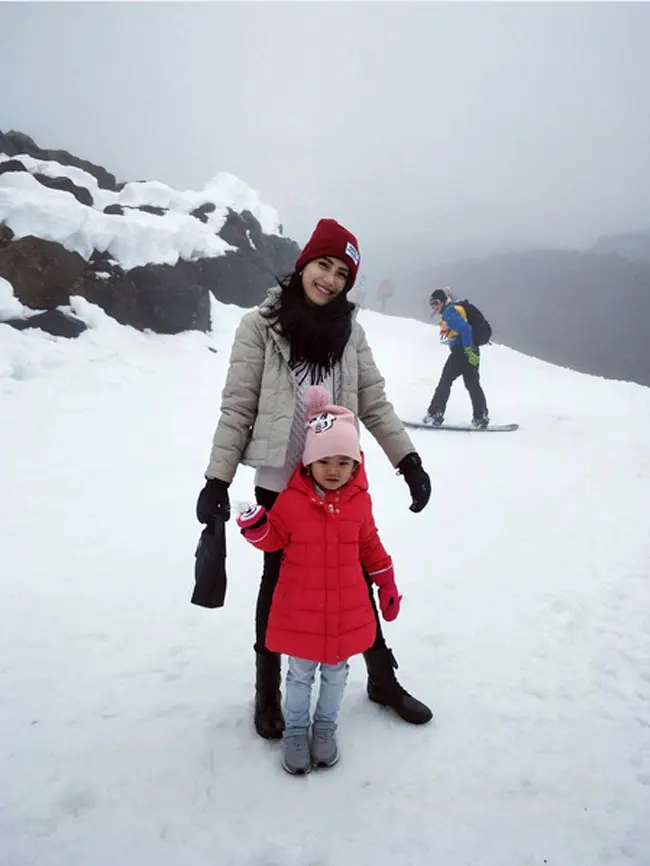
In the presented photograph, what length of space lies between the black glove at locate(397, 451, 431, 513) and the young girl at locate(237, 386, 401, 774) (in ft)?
1.00

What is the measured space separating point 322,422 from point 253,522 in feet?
1.59

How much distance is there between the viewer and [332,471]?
2.14 meters

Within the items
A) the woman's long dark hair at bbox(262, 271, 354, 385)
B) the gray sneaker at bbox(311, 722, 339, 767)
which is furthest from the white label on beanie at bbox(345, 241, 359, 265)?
the gray sneaker at bbox(311, 722, 339, 767)

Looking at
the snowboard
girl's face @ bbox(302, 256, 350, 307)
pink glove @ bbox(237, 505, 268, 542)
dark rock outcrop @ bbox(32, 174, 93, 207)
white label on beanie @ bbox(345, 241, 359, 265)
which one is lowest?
the snowboard

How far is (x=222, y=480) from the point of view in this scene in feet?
7.24

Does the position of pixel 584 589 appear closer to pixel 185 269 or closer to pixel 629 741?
pixel 629 741

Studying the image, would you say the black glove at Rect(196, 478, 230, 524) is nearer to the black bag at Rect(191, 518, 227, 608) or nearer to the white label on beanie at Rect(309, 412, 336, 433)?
the black bag at Rect(191, 518, 227, 608)

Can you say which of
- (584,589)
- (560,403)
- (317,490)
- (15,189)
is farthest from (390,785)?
(15,189)

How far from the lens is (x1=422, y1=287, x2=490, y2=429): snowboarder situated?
8.41 metres

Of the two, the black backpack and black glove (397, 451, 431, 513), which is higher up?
the black backpack

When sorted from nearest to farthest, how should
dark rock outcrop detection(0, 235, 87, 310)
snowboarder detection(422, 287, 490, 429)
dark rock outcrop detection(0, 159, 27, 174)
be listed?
snowboarder detection(422, 287, 490, 429) < dark rock outcrop detection(0, 235, 87, 310) < dark rock outcrop detection(0, 159, 27, 174)

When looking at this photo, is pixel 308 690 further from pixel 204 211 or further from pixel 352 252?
pixel 204 211

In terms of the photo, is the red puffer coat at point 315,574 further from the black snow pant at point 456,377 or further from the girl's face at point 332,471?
the black snow pant at point 456,377

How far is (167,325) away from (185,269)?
2.12 meters
